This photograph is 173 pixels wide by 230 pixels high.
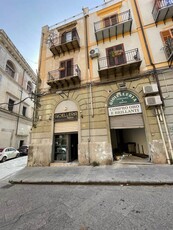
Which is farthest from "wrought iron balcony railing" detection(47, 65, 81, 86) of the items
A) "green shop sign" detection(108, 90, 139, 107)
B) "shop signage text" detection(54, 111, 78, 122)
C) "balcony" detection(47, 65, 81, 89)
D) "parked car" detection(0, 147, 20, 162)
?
"parked car" detection(0, 147, 20, 162)

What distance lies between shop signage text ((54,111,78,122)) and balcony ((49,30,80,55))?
5.75 m

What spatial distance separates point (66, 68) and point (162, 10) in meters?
7.69

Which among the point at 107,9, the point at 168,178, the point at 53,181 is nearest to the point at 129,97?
the point at 168,178

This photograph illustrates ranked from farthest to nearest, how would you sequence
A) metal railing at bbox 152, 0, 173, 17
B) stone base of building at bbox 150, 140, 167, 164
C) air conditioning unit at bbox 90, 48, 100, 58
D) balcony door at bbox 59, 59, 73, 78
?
balcony door at bbox 59, 59, 73, 78 → air conditioning unit at bbox 90, 48, 100, 58 → metal railing at bbox 152, 0, 173, 17 → stone base of building at bbox 150, 140, 167, 164

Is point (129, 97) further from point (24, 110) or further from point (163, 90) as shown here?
point (24, 110)

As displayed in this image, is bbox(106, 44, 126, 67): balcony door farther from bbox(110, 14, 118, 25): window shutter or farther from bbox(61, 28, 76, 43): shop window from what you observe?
bbox(61, 28, 76, 43): shop window

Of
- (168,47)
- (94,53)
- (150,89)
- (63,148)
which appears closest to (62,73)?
(94,53)

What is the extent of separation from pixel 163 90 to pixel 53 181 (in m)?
7.88

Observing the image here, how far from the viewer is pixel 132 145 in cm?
983

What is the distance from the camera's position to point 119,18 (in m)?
8.78

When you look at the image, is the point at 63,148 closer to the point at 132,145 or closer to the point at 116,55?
the point at 132,145

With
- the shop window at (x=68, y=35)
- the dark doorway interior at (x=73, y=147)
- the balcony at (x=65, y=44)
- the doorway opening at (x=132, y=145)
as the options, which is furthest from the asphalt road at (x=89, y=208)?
the shop window at (x=68, y=35)

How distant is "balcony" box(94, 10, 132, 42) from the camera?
808 cm

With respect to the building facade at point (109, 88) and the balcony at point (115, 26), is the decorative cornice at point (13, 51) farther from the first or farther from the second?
the balcony at point (115, 26)
